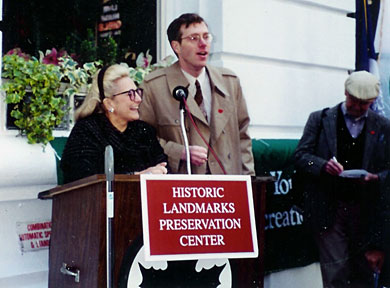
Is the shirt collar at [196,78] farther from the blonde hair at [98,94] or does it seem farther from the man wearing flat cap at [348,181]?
the man wearing flat cap at [348,181]

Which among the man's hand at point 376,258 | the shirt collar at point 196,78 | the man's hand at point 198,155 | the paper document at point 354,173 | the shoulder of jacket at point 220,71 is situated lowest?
the man's hand at point 376,258

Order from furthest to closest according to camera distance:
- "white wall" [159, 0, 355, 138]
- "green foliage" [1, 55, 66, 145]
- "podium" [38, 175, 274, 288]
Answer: "white wall" [159, 0, 355, 138]
"green foliage" [1, 55, 66, 145]
"podium" [38, 175, 274, 288]

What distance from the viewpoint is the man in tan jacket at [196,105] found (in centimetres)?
452

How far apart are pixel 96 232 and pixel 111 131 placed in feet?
2.60

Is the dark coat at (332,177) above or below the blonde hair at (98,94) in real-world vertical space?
below

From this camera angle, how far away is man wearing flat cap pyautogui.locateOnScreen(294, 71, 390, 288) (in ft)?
16.9

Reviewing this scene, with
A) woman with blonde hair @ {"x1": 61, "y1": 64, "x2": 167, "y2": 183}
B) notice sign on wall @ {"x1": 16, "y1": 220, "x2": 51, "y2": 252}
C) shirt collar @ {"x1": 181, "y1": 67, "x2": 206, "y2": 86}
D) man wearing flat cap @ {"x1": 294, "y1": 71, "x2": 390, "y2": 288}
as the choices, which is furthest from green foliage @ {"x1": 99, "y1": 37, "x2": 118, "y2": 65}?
man wearing flat cap @ {"x1": 294, "y1": 71, "x2": 390, "y2": 288}

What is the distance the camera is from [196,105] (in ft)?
14.8

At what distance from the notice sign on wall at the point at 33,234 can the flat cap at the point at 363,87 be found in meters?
2.28

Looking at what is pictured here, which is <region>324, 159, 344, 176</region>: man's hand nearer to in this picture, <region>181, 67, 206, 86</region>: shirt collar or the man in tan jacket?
the man in tan jacket

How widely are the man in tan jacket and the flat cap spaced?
3.20 ft

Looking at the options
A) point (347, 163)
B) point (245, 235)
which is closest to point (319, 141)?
point (347, 163)

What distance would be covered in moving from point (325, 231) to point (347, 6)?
8.31ft

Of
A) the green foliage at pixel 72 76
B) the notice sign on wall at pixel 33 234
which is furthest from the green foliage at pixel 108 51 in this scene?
the notice sign on wall at pixel 33 234
